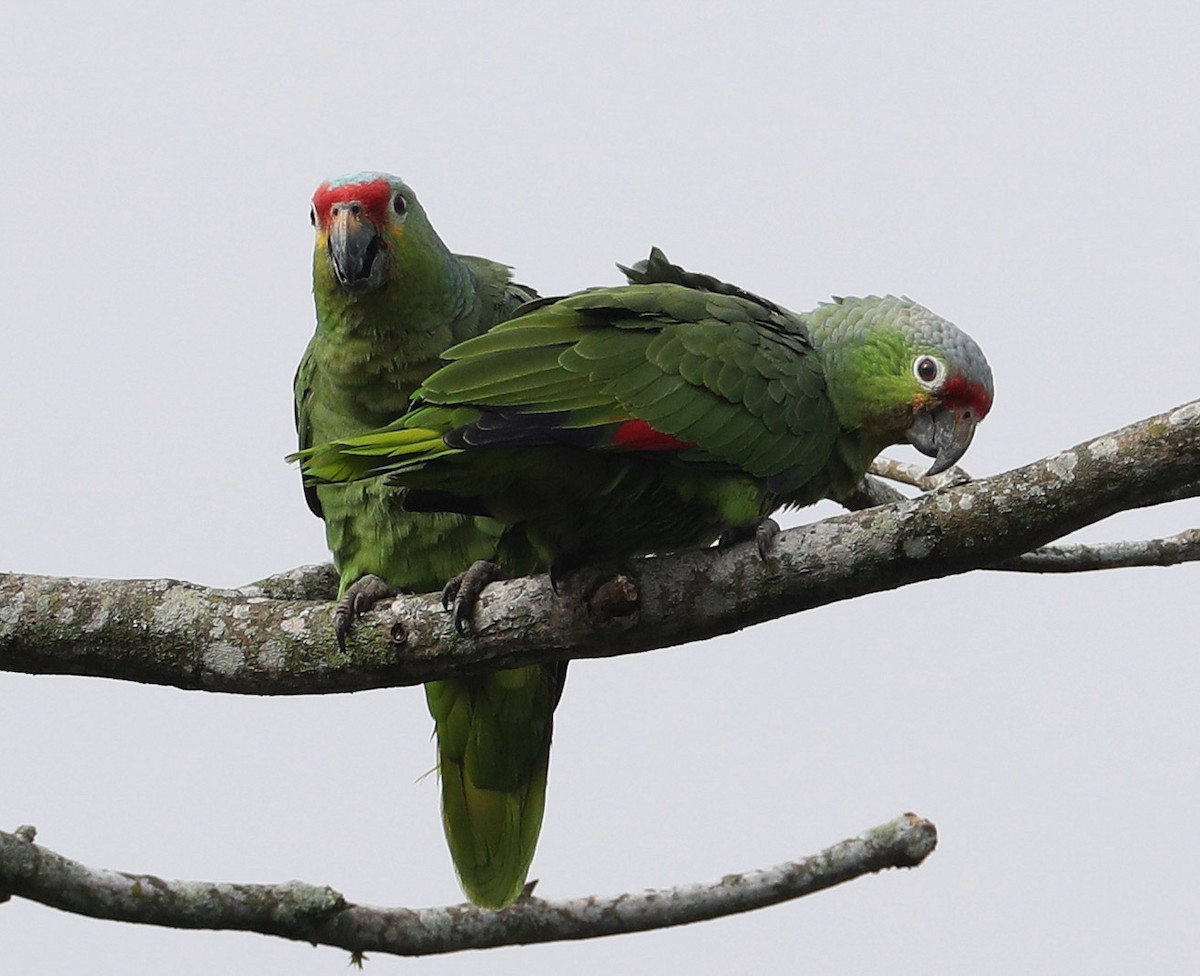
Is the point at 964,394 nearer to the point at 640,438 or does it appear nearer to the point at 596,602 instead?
the point at 640,438

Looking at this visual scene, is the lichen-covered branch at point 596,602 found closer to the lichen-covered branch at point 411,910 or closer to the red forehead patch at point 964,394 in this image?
the lichen-covered branch at point 411,910

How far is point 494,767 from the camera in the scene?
477 cm

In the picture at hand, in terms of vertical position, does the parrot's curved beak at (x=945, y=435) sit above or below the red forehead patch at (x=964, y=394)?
below

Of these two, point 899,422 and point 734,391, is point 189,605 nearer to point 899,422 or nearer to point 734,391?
point 734,391

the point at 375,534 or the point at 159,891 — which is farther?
the point at 375,534

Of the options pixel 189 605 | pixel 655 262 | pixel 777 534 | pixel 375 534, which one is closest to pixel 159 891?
pixel 189 605

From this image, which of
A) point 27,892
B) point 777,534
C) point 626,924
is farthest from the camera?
point 626,924

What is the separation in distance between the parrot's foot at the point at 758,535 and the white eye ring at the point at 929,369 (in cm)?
77

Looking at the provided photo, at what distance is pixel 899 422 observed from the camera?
3666mm

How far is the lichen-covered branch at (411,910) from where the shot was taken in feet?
10.8

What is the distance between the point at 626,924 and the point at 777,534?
1.66m

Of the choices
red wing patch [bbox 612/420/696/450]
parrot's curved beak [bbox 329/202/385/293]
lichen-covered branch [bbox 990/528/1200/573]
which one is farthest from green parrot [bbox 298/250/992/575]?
parrot's curved beak [bbox 329/202/385/293]

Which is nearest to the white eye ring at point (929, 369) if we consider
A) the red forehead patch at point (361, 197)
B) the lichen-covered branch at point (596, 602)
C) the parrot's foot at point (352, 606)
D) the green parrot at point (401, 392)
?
the lichen-covered branch at point (596, 602)

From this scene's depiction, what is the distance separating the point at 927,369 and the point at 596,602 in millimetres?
1224
